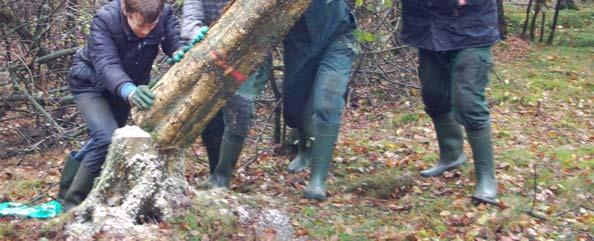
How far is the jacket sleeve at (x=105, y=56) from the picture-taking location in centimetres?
421

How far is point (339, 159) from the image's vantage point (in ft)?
20.6

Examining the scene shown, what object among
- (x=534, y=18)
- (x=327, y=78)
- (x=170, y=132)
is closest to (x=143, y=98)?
(x=170, y=132)

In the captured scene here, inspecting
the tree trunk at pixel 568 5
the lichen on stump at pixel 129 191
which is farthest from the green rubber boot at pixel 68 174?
the tree trunk at pixel 568 5

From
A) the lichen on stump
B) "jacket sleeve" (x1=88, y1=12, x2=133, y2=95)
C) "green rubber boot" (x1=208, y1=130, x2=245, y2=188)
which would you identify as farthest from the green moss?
"jacket sleeve" (x1=88, y1=12, x2=133, y2=95)

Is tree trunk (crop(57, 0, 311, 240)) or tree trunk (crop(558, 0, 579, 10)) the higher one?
tree trunk (crop(57, 0, 311, 240))

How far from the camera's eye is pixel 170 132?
160 inches

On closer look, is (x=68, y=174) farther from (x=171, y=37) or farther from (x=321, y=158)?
(x=321, y=158)

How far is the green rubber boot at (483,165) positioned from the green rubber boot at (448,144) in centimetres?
68

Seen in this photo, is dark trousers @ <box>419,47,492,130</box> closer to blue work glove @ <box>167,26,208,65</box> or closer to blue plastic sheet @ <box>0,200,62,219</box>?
blue work glove @ <box>167,26,208,65</box>

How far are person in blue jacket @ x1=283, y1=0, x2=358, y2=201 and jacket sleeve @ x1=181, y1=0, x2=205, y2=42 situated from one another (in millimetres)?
651

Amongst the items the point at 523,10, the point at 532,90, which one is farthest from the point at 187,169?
the point at 523,10

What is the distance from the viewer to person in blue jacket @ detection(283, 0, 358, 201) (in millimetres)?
4793

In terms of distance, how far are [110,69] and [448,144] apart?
2.62 m

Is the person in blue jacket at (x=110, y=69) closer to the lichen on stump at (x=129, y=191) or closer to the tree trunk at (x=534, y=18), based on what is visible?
the lichen on stump at (x=129, y=191)
